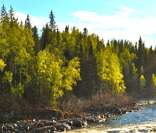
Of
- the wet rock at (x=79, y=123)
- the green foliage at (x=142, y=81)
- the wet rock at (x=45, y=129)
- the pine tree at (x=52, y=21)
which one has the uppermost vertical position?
the pine tree at (x=52, y=21)

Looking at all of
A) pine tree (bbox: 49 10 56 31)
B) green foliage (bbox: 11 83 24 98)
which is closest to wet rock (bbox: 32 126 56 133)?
green foliage (bbox: 11 83 24 98)

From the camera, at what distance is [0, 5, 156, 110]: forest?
3553 inches

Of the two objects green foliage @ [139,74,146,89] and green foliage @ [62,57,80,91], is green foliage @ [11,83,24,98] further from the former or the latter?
green foliage @ [139,74,146,89]

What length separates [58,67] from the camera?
302 feet

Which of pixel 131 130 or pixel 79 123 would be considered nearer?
pixel 131 130

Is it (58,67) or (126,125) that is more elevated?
(58,67)

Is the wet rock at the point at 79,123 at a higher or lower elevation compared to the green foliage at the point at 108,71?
lower

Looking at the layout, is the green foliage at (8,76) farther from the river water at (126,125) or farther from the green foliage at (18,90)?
the river water at (126,125)

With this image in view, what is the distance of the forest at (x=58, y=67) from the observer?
9025 cm

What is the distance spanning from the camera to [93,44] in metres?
129

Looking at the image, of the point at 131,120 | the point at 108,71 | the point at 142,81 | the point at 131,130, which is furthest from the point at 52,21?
the point at 131,130

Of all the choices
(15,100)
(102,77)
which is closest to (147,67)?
(102,77)

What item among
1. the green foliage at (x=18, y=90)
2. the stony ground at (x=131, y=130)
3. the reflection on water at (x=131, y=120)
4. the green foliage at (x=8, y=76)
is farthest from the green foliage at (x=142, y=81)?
the stony ground at (x=131, y=130)

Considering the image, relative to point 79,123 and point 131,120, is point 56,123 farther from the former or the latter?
point 131,120
